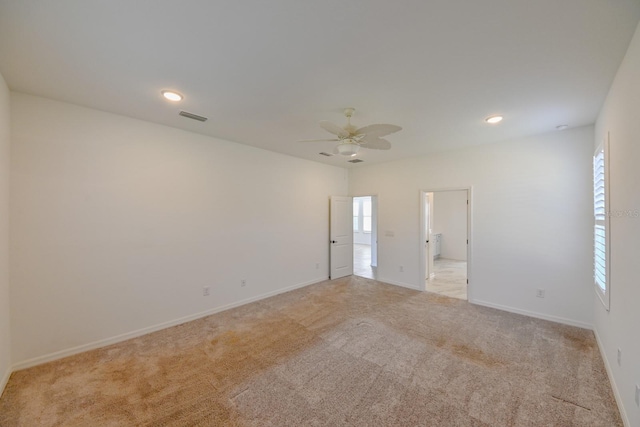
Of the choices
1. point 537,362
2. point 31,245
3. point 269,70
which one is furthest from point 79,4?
point 537,362

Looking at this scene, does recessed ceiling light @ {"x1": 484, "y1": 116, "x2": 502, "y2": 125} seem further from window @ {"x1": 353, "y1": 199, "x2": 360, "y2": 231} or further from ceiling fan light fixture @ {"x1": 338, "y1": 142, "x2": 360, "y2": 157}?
window @ {"x1": 353, "y1": 199, "x2": 360, "y2": 231}

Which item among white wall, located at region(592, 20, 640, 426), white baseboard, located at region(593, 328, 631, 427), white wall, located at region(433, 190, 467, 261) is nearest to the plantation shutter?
white wall, located at region(592, 20, 640, 426)

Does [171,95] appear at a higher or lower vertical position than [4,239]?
higher

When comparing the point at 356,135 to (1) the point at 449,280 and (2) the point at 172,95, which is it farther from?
(1) the point at 449,280

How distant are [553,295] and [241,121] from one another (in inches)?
193

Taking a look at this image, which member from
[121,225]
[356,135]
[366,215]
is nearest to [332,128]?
[356,135]

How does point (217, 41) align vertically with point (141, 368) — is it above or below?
above

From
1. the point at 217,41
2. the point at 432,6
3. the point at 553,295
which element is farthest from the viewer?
the point at 553,295

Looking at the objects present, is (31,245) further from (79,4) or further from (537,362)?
(537,362)

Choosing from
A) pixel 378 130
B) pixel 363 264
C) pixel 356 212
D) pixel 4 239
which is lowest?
pixel 363 264

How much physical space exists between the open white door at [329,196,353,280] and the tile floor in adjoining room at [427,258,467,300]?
188 cm

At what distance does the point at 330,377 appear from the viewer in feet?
7.59

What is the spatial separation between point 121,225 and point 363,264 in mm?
6045

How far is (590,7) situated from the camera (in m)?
1.40
